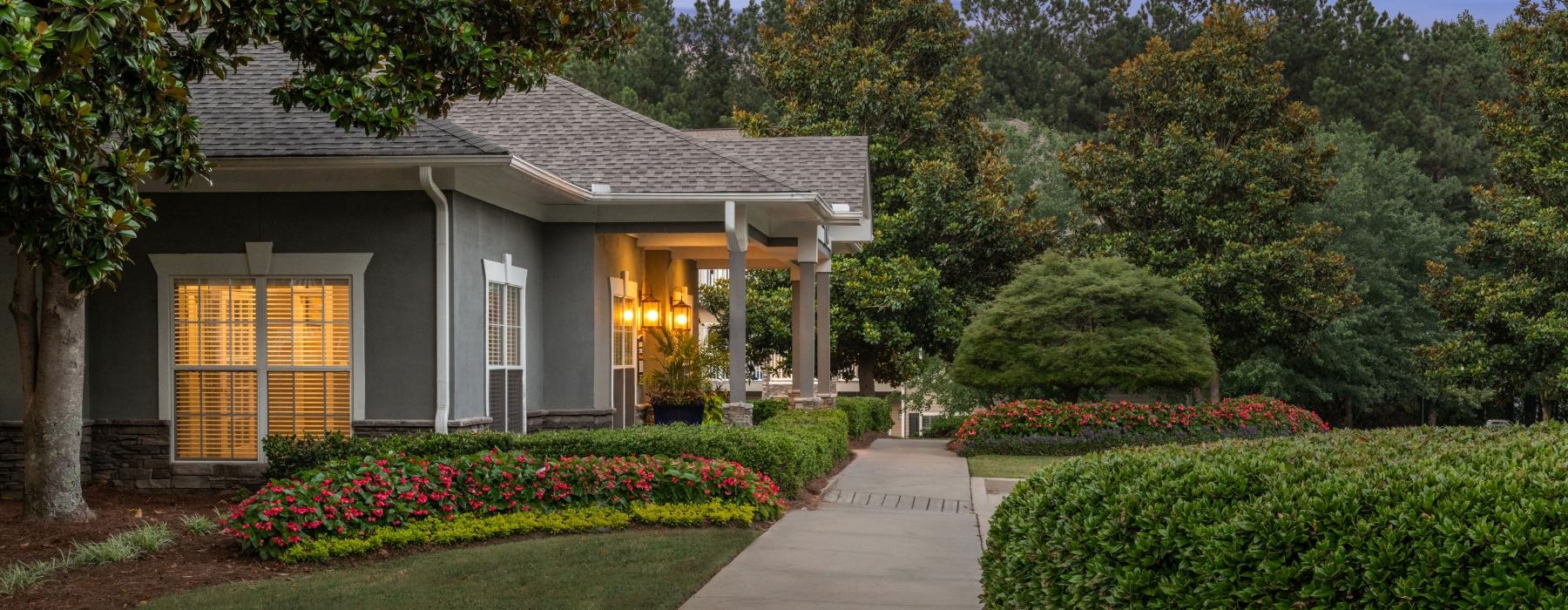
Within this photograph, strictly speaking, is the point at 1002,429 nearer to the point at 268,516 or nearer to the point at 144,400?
the point at 144,400

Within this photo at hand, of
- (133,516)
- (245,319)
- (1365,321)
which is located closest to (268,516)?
(133,516)

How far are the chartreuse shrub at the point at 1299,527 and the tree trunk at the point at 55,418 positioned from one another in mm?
7506

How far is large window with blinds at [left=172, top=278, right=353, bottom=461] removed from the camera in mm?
13328

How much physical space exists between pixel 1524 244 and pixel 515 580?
21.1m

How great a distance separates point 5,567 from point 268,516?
1581mm

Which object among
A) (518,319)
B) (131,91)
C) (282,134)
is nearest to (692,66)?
(518,319)

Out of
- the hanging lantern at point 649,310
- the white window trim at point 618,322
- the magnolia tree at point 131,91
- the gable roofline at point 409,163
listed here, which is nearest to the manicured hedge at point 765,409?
the hanging lantern at point 649,310

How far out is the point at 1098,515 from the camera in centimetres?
586

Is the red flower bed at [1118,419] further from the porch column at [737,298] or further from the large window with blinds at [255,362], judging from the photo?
the large window with blinds at [255,362]

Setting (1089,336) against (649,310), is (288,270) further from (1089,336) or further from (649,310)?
(1089,336)

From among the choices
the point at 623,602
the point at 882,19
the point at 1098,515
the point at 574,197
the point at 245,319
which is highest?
the point at 882,19

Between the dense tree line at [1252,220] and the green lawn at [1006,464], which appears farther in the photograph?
the dense tree line at [1252,220]

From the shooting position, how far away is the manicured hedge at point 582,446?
39.8 feet

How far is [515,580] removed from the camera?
8336mm
